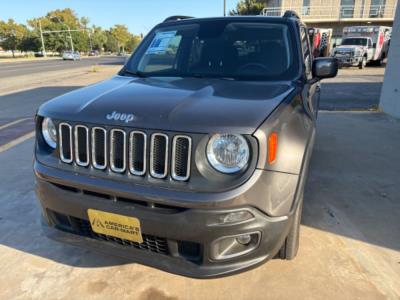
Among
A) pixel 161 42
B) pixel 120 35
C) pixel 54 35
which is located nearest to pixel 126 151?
pixel 161 42

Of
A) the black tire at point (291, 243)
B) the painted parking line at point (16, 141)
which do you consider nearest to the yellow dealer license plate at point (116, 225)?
the black tire at point (291, 243)

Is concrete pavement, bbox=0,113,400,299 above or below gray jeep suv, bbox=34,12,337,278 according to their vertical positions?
below

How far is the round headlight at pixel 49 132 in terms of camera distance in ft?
7.72

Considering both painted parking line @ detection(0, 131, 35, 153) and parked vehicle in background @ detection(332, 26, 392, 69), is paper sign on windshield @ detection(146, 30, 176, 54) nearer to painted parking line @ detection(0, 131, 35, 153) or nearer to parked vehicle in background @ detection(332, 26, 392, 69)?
painted parking line @ detection(0, 131, 35, 153)

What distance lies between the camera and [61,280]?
252 cm

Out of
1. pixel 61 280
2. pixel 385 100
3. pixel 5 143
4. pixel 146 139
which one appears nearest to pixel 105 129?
pixel 146 139

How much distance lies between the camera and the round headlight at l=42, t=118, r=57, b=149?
92.6 inches

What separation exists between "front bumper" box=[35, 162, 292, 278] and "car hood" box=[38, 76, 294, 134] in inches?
17.7

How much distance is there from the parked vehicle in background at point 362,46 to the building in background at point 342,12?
9895mm

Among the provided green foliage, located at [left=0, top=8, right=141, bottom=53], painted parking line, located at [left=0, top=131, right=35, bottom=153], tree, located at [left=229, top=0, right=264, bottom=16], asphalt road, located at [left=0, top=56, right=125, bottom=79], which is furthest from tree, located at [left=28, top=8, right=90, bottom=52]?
painted parking line, located at [left=0, top=131, right=35, bottom=153]

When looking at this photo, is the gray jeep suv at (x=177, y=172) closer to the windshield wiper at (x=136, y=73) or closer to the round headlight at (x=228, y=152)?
the round headlight at (x=228, y=152)

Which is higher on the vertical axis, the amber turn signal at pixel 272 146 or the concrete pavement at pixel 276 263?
the amber turn signal at pixel 272 146

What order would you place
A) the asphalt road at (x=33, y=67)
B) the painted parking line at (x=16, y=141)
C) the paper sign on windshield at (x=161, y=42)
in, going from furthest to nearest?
the asphalt road at (x=33, y=67)
the painted parking line at (x=16, y=141)
the paper sign on windshield at (x=161, y=42)

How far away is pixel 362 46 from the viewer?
22.8 metres
